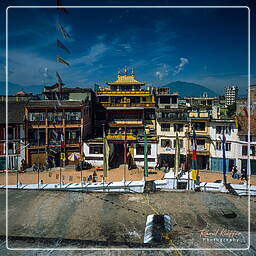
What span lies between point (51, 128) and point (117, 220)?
31.7 meters

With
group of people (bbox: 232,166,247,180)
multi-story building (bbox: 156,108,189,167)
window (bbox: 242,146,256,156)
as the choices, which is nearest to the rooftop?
multi-story building (bbox: 156,108,189,167)

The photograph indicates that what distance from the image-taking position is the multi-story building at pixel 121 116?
146ft

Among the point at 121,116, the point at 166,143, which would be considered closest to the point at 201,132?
the point at 166,143

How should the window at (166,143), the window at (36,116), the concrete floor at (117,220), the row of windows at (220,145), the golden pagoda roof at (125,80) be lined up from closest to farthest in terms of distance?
the concrete floor at (117,220) → the row of windows at (220,145) → the window at (166,143) → the window at (36,116) → the golden pagoda roof at (125,80)

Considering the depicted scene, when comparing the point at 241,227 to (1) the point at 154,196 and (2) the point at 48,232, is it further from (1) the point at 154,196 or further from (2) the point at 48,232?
(2) the point at 48,232

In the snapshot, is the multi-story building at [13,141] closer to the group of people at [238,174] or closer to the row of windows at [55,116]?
the row of windows at [55,116]

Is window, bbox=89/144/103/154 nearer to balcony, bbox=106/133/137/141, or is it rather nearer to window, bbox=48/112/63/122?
balcony, bbox=106/133/137/141

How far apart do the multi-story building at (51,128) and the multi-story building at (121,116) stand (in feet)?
10.7

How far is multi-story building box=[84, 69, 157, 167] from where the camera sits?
4453 centimetres

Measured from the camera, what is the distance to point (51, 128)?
43.6m

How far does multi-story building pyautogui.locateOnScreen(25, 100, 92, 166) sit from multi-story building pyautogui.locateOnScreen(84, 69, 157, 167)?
3266mm

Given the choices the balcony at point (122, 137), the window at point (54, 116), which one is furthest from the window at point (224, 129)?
the window at point (54, 116)

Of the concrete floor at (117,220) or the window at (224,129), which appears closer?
the concrete floor at (117,220)

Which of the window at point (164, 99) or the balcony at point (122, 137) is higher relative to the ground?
the window at point (164, 99)
